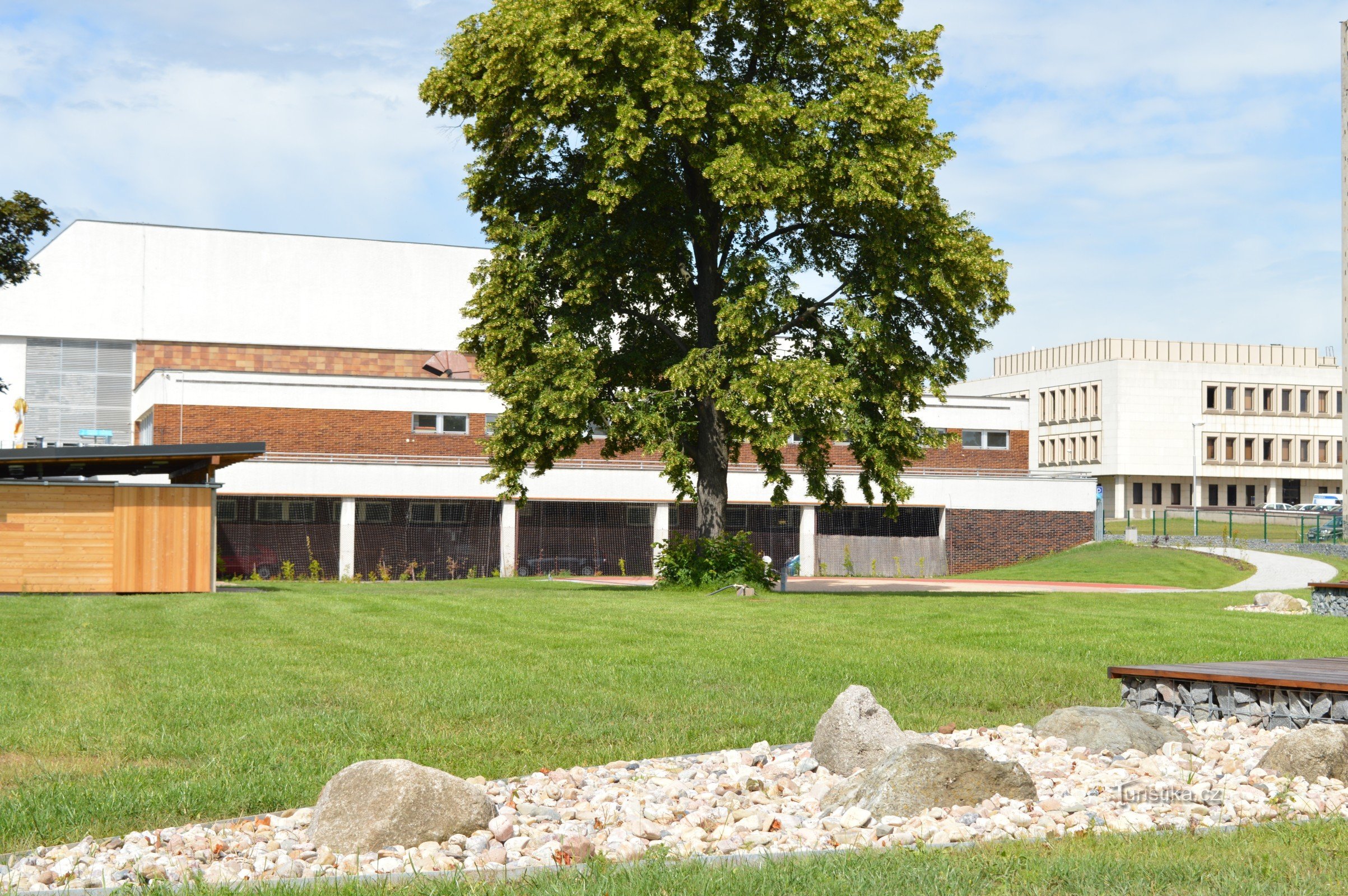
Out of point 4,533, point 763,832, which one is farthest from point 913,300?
point 763,832

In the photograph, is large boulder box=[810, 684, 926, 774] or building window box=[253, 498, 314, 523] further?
building window box=[253, 498, 314, 523]

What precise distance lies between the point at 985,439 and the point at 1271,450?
56741mm

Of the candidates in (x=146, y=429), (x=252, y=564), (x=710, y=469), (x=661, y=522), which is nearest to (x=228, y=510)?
(x=252, y=564)

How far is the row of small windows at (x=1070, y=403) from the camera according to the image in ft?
339

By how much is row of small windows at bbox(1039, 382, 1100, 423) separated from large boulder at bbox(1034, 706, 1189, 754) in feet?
322

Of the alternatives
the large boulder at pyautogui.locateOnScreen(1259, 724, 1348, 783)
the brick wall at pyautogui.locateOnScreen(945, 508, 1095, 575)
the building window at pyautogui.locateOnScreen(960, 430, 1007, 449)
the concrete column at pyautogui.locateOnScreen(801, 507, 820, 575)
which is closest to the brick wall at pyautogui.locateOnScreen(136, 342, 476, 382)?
the concrete column at pyautogui.locateOnScreen(801, 507, 820, 575)

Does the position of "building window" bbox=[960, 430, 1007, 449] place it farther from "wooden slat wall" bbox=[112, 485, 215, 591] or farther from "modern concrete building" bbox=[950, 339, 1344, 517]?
"modern concrete building" bbox=[950, 339, 1344, 517]

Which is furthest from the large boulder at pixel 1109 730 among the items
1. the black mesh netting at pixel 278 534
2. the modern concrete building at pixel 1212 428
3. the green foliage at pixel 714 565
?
the modern concrete building at pixel 1212 428

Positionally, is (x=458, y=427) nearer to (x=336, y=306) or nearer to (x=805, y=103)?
(x=336, y=306)

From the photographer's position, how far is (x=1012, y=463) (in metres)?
54.9

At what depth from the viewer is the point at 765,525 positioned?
49.7 metres

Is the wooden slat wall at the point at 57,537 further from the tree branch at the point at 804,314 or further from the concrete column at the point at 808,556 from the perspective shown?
the concrete column at the point at 808,556

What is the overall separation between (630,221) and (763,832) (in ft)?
71.4

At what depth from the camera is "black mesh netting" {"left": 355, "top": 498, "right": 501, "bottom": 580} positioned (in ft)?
146
